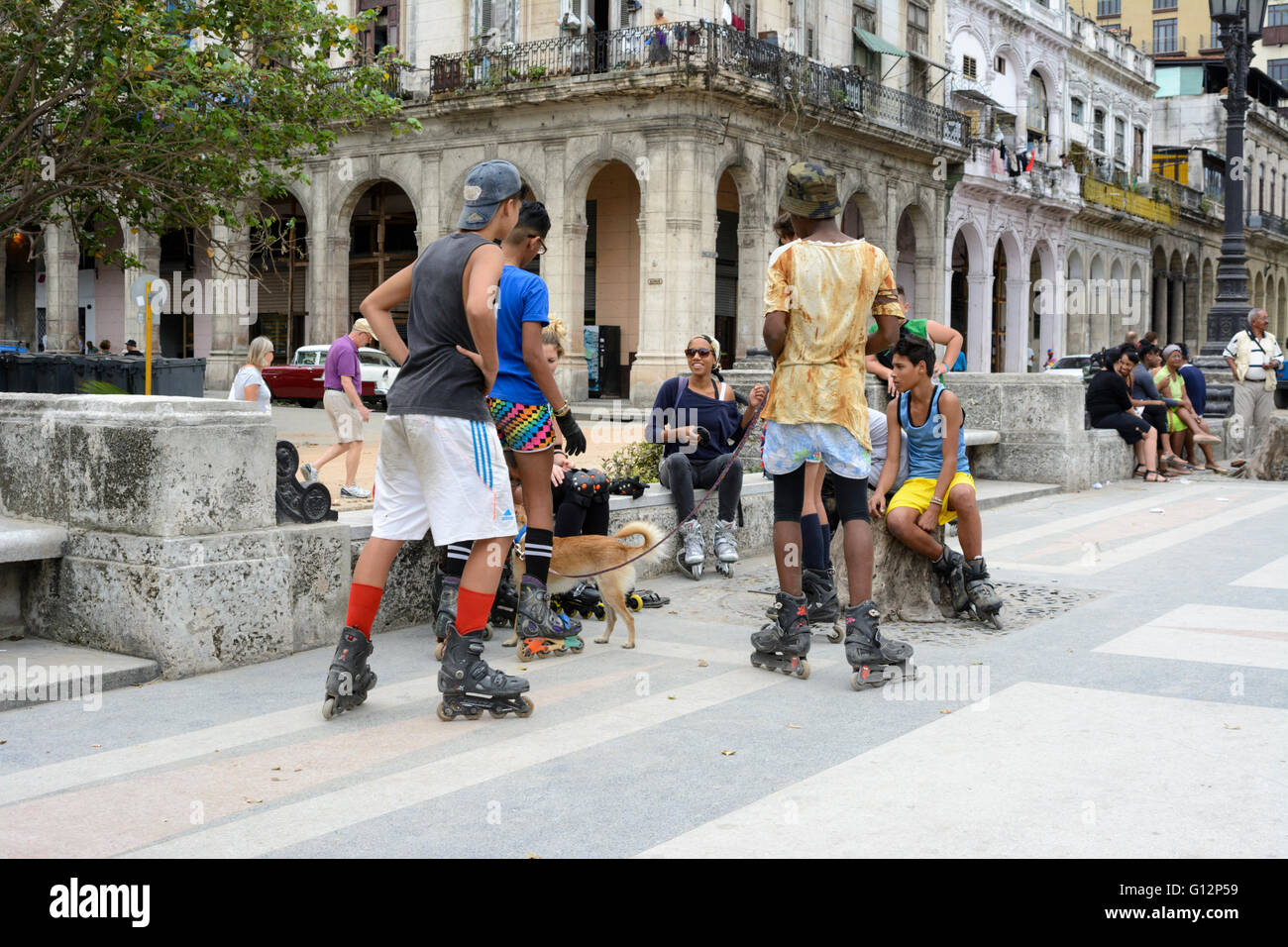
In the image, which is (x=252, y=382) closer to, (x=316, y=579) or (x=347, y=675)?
(x=316, y=579)

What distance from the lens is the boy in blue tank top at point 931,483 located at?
6.84m

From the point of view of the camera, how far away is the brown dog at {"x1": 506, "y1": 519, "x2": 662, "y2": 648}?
6.25 metres

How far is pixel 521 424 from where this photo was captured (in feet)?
19.5

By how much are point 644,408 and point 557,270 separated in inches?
150

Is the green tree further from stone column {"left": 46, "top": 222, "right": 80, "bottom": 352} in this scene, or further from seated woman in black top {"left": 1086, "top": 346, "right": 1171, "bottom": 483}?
stone column {"left": 46, "top": 222, "right": 80, "bottom": 352}

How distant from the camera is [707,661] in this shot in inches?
235

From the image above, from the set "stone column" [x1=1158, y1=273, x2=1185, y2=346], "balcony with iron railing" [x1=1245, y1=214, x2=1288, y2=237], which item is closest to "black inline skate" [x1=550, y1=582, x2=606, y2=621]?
"stone column" [x1=1158, y1=273, x2=1185, y2=346]

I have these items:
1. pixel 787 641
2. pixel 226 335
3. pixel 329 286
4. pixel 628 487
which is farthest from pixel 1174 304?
pixel 787 641

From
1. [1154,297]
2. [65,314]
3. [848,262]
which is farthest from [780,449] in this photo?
[1154,297]

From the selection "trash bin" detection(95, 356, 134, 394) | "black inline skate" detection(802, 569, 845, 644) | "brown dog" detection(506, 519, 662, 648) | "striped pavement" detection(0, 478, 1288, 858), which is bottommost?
"striped pavement" detection(0, 478, 1288, 858)

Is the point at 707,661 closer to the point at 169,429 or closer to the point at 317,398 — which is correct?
the point at 169,429

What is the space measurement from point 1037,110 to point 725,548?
3842 centimetres

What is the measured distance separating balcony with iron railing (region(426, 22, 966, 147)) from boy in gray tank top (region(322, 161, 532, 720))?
22.7m

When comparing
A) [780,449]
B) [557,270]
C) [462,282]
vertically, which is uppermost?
[557,270]
